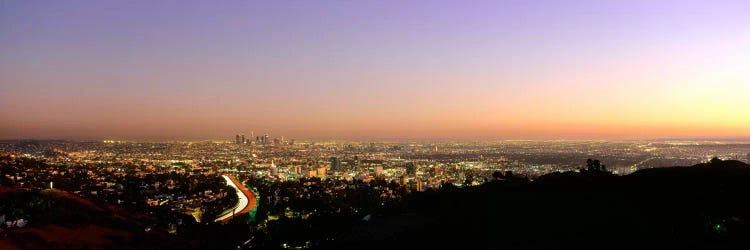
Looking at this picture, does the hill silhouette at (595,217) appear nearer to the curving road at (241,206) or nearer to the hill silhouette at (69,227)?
the hill silhouette at (69,227)

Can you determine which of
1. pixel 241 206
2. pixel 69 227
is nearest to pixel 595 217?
pixel 69 227

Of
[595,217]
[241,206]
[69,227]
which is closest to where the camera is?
[595,217]

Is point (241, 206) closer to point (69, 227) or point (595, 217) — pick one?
point (69, 227)

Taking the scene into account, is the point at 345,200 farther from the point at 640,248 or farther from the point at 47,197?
the point at 640,248

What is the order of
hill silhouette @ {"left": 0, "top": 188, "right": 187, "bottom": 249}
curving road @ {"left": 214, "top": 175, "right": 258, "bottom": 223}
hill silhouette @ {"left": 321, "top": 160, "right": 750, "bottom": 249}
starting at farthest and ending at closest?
1. curving road @ {"left": 214, "top": 175, "right": 258, "bottom": 223}
2. hill silhouette @ {"left": 0, "top": 188, "right": 187, "bottom": 249}
3. hill silhouette @ {"left": 321, "top": 160, "right": 750, "bottom": 249}

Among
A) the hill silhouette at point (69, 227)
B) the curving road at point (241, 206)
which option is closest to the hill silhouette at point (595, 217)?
the hill silhouette at point (69, 227)

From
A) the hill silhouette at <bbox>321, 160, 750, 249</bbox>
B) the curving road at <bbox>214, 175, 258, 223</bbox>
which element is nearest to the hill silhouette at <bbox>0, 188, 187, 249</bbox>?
the curving road at <bbox>214, 175, 258, 223</bbox>

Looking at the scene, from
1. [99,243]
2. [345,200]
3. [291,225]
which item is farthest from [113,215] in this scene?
[345,200]

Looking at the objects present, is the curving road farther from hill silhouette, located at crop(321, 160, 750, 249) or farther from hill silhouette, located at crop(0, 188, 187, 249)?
hill silhouette, located at crop(321, 160, 750, 249)
